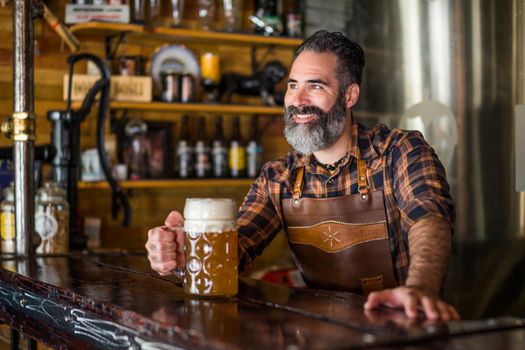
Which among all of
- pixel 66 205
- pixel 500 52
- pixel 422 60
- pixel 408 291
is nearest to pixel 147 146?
pixel 66 205

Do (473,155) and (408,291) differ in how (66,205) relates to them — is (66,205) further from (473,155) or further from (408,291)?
(408,291)

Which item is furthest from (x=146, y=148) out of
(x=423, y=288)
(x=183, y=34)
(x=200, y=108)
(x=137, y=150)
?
(x=423, y=288)

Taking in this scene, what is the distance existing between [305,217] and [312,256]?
114 millimetres

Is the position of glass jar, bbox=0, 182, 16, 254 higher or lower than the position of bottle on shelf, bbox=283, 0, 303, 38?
lower

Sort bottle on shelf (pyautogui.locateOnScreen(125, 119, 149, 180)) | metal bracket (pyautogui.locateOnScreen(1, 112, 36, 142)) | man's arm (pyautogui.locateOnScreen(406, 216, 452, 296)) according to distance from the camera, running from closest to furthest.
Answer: man's arm (pyautogui.locateOnScreen(406, 216, 452, 296)) → metal bracket (pyautogui.locateOnScreen(1, 112, 36, 142)) → bottle on shelf (pyautogui.locateOnScreen(125, 119, 149, 180))

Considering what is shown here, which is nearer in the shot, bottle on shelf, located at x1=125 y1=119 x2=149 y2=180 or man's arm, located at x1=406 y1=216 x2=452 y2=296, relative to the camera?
man's arm, located at x1=406 y1=216 x2=452 y2=296

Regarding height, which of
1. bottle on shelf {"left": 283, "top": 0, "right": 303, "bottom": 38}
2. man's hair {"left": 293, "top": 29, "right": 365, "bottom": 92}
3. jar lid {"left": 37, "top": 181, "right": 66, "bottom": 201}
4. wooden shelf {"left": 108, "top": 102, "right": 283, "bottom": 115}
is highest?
bottle on shelf {"left": 283, "top": 0, "right": 303, "bottom": 38}

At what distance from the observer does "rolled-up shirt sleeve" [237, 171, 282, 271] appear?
2.31 metres

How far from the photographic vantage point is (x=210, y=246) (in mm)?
1687

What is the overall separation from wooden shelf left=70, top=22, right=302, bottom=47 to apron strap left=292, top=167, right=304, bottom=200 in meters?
1.56

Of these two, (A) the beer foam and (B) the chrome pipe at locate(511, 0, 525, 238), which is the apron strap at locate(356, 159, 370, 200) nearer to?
(A) the beer foam

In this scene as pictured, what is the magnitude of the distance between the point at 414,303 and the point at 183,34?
2628 mm

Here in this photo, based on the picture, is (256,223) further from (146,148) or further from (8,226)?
A: (146,148)

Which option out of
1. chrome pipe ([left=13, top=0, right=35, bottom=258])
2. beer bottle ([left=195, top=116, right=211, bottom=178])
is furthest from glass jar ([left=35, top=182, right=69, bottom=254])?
beer bottle ([left=195, top=116, right=211, bottom=178])
